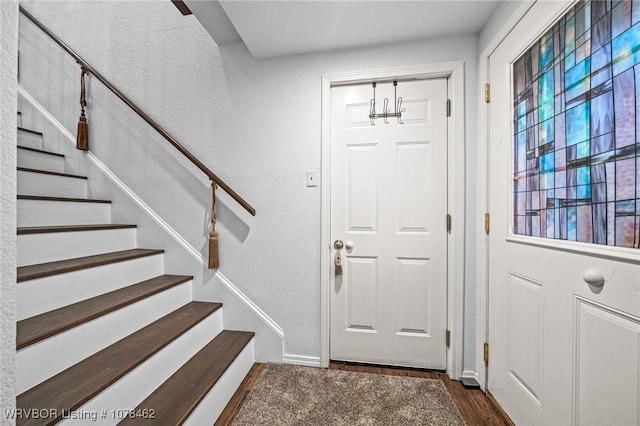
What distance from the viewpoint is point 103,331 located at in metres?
1.27

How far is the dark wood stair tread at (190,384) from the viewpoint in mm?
1147

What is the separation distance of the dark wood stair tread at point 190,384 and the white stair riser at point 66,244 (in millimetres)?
904

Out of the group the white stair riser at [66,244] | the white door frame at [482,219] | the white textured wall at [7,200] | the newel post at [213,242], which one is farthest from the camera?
the newel post at [213,242]

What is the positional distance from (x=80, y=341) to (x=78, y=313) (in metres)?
0.13

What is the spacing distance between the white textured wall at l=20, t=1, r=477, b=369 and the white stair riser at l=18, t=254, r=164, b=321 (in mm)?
462

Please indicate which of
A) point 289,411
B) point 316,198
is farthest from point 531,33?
point 289,411

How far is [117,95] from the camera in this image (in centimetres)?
206

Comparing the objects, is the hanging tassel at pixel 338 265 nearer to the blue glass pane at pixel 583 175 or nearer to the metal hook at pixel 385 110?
the metal hook at pixel 385 110

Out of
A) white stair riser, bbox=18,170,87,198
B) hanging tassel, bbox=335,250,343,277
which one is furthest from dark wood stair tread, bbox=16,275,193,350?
hanging tassel, bbox=335,250,343,277

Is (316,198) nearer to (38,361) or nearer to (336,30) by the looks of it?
(336,30)

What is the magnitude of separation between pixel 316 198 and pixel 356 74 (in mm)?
891

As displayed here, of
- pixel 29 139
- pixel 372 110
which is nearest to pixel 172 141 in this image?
pixel 29 139

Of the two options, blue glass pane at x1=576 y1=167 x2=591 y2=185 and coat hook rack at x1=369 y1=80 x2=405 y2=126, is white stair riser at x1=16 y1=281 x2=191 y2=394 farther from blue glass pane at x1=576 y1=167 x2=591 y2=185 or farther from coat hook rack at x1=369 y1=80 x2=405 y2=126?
blue glass pane at x1=576 y1=167 x2=591 y2=185

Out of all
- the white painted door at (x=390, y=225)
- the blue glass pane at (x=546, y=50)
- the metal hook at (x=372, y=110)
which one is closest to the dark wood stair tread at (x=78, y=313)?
the white painted door at (x=390, y=225)
